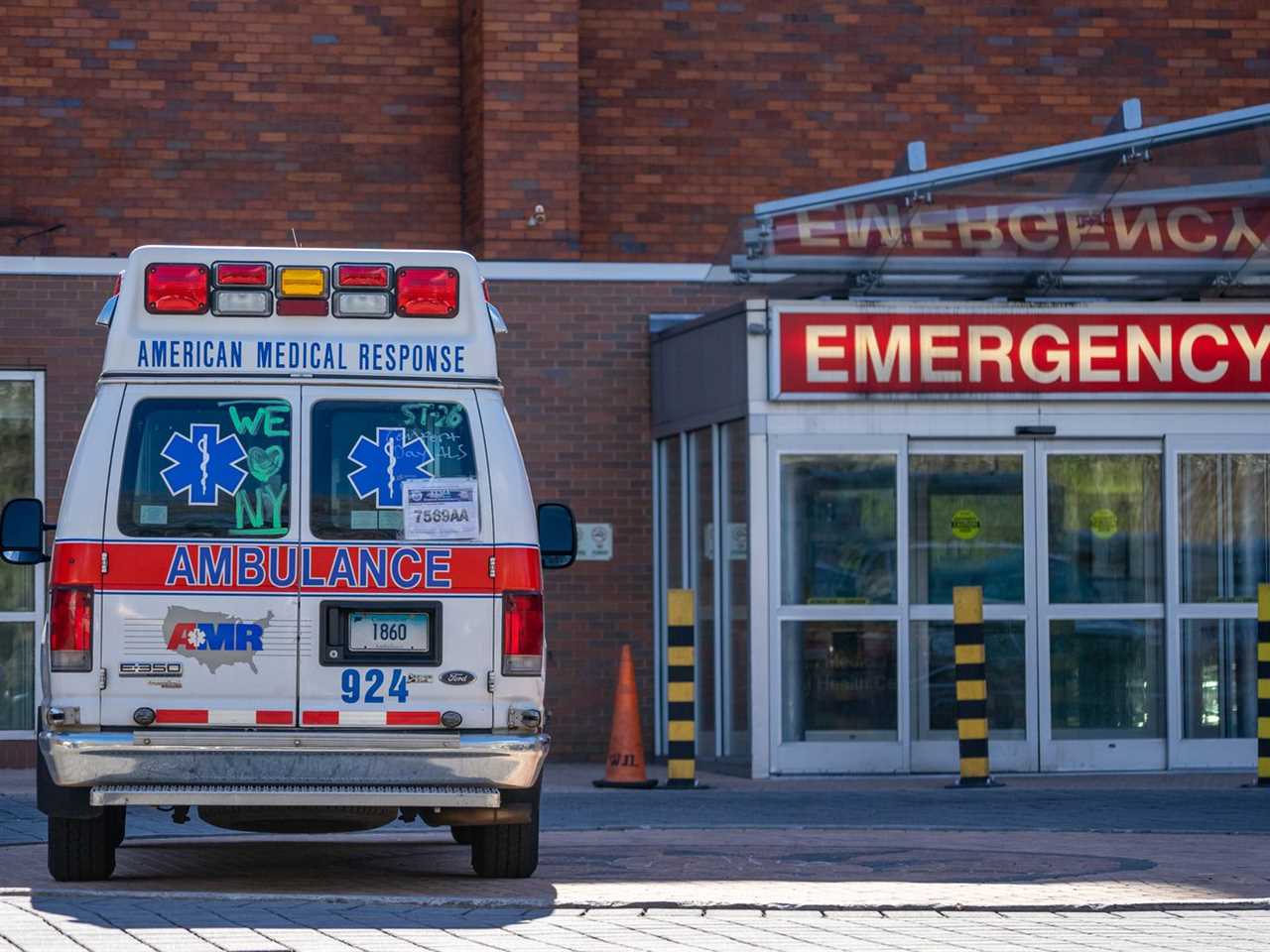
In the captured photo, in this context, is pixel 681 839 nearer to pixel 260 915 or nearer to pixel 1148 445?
pixel 260 915

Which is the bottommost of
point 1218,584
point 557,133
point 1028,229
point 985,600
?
point 985,600

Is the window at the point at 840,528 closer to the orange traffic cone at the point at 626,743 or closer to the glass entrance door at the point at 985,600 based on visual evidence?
the glass entrance door at the point at 985,600

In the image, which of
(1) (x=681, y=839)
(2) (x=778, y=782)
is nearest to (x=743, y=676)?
(2) (x=778, y=782)

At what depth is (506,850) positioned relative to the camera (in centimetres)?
954

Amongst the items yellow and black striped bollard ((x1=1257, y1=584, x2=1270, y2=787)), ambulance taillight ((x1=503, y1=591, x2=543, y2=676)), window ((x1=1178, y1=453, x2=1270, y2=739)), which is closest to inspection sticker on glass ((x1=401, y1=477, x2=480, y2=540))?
ambulance taillight ((x1=503, y1=591, x2=543, y2=676))

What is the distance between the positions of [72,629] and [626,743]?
6507mm

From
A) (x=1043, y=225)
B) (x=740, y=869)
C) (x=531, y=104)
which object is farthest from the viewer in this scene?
(x=531, y=104)

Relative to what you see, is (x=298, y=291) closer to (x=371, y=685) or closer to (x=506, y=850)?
(x=371, y=685)

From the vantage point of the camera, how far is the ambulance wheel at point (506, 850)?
9492 mm

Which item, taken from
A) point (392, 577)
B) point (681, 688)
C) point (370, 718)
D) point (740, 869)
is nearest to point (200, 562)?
point (392, 577)

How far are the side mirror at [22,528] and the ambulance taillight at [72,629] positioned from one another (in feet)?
1.68

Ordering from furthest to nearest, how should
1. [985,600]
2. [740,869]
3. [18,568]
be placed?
[18,568] → [985,600] → [740,869]

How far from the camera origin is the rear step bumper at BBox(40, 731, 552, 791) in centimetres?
883

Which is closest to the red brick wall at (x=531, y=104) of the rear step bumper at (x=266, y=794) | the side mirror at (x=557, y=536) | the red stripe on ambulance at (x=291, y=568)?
the side mirror at (x=557, y=536)
